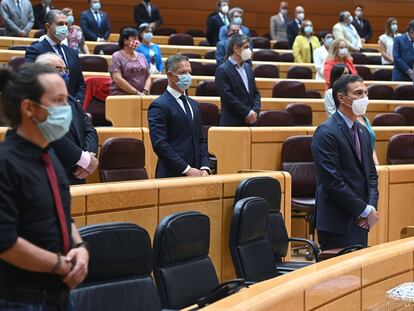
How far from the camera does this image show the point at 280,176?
4906 mm

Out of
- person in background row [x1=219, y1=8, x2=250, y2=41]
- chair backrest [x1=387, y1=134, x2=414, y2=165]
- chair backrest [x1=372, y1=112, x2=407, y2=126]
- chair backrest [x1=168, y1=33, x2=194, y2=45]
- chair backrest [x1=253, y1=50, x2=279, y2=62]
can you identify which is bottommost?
chair backrest [x1=387, y1=134, x2=414, y2=165]

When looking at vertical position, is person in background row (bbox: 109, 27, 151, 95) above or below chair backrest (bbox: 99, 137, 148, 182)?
above

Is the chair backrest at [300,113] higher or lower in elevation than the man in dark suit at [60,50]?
lower

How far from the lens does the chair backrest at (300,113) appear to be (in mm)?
7648

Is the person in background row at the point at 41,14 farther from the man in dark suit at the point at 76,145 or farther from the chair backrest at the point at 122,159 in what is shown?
the man in dark suit at the point at 76,145

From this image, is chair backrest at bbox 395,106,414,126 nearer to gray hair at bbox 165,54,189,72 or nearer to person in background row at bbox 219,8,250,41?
gray hair at bbox 165,54,189,72

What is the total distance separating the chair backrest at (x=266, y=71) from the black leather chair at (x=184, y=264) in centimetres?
670

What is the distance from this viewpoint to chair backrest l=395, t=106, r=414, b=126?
8070 mm

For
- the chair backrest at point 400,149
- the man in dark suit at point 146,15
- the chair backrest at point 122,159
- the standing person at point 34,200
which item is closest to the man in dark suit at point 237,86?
the chair backrest at point 400,149

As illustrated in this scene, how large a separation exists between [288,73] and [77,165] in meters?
6.36

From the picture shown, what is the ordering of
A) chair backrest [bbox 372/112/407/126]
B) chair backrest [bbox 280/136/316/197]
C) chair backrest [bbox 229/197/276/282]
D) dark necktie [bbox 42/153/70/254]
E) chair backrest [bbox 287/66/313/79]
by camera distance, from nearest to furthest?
dark necktie [bbox 42/153/70/254]
chair backrest [bbox 229/197/276/282]
chair backrest [bbox 280/136/316/197]
chair backrest [bbox 372/112/407/126]
chair backrest [bbox 287/66/313/79]

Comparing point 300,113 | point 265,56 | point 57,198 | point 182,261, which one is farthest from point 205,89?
point 57,198

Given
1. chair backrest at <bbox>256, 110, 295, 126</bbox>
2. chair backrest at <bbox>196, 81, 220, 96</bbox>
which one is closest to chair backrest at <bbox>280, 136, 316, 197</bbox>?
chair backrest at <bbox>256, 110, 295, 126</bbox>

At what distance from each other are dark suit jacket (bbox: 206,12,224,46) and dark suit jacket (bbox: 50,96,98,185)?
27.7 ft
